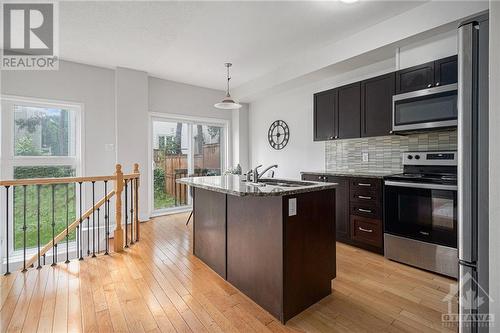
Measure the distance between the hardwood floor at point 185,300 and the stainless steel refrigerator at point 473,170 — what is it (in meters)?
0.61

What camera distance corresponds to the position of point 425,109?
267 cm

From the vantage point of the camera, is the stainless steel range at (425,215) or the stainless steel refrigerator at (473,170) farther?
the stainless steel range at (425,215)

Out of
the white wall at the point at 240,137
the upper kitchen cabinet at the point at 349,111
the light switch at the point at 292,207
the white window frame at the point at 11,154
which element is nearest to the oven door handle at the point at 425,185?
the upper kitchen cabinet at the point at 349,111

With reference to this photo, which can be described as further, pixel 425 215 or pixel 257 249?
pixel 425 215

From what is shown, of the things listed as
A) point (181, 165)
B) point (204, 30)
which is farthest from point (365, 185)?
point (181, 165)

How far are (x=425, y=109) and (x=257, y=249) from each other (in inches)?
91.4

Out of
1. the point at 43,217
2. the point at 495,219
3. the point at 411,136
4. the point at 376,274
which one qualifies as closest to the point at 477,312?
the point at 495,219

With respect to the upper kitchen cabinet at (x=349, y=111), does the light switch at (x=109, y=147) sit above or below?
below

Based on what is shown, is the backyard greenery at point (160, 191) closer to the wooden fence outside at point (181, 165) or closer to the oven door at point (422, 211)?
the wooden fence outside at point (181, 165)

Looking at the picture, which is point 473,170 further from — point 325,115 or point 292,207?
point 325,115

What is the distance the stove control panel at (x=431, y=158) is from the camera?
9.03ft

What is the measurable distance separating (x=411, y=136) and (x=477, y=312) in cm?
238

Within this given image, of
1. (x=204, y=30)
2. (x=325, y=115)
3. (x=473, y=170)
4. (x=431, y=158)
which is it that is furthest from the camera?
(x=325, y=115)

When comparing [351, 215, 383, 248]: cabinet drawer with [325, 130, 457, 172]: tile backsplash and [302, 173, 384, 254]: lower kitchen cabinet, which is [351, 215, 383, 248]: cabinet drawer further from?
[325, 130, 457, 172]: tile backsplash
